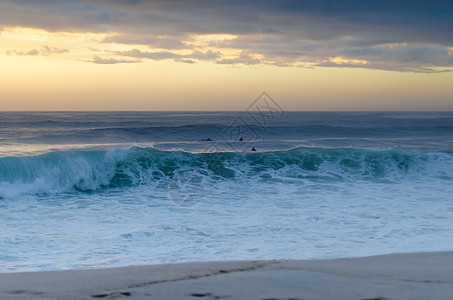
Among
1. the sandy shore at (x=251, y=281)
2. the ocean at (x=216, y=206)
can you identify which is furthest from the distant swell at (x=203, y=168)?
the sandy shore at (x=251, y=281)

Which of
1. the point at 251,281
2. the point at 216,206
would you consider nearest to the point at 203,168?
the point at 216,206

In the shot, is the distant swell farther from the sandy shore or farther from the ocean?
the sandy shore

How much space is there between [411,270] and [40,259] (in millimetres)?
4937

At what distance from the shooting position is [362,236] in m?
7.62

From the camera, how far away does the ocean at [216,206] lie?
22.2 feet

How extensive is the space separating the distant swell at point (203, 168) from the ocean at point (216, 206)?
0.16ft

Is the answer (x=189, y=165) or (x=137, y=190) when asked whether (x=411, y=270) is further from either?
(x=189, y=165)

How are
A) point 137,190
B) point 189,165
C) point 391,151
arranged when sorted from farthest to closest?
1. point 391,151
2. point 189,165
3. point 137,190

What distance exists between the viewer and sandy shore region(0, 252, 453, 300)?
155 inches

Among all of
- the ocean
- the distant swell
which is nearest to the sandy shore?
the ocean

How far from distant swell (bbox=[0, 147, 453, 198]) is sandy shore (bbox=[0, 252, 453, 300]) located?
881 centimetres

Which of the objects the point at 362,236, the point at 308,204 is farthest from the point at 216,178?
the point at 362,236

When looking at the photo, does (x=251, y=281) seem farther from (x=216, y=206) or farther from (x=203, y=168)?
(x=203, y=168)

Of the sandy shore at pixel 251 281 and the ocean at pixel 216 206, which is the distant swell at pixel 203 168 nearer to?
the ocean at pixel 216 206
